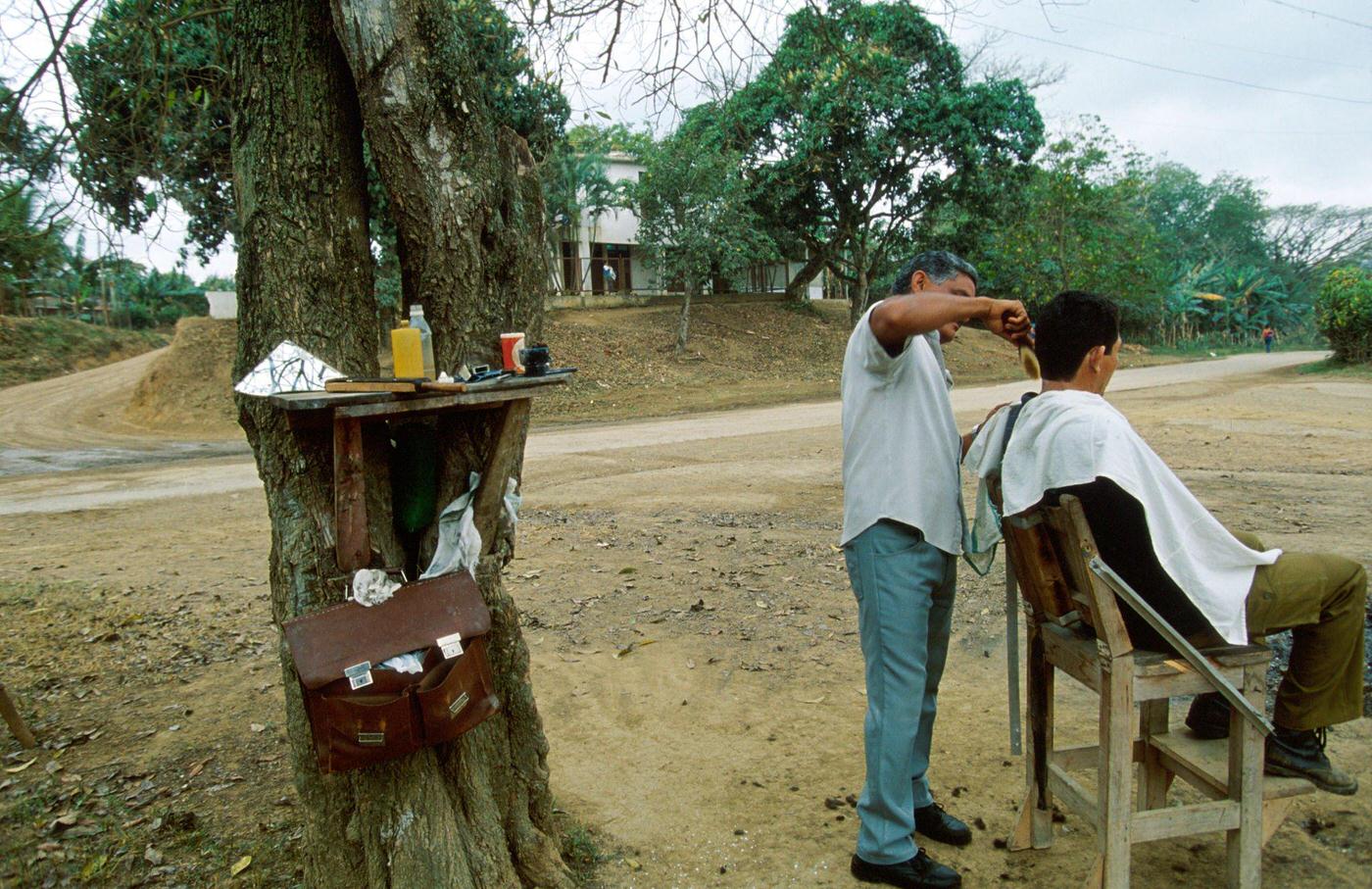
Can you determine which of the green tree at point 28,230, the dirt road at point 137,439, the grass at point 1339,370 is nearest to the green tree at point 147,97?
the green tree at point 28,230

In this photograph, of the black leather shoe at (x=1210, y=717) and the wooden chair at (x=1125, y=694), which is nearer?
the wooden chair at (x=1125, y=694)

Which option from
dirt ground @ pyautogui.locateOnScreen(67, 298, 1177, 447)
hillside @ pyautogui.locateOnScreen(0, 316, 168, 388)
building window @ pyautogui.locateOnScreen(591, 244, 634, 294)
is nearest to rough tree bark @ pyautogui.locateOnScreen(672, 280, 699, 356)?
dirt ground @ pyautogui.locateOnScreen(67, 298, 1177, 447)

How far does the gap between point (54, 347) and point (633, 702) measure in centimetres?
3223

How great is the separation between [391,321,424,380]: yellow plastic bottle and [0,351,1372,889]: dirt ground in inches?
72.4

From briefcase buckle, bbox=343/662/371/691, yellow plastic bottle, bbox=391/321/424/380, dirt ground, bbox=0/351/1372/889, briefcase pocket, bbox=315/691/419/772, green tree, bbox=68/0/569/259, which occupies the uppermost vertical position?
green tree, bbox=68/0/569/259

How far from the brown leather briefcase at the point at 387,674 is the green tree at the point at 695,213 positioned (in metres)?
23.6

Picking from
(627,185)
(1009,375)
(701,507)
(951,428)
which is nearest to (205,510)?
(701,507)

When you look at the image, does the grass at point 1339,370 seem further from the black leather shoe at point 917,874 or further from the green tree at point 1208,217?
the green tree at point 1208,217

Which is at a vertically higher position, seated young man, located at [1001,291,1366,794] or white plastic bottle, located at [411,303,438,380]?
white plastic bottle, located at [411,303,438,380]

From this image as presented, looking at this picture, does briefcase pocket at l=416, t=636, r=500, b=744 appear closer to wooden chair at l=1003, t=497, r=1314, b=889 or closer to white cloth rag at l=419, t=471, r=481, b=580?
white cloth rag at l=419, t=471, r=481, b=580

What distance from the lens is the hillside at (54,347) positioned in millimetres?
27297

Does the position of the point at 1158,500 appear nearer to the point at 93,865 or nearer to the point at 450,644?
the point at 450,644

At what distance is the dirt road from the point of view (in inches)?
452

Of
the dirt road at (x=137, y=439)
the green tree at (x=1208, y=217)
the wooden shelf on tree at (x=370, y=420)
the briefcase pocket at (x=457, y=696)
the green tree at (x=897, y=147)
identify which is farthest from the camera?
the green tree at (x=1208, y=217)
